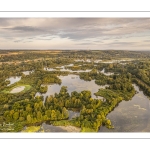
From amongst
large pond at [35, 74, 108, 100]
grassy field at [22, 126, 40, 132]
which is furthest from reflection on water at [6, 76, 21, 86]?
grassy field at [22, 126, 40, 132]

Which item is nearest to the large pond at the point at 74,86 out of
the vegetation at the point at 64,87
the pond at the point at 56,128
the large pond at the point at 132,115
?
the vegetation at the point at 64,87

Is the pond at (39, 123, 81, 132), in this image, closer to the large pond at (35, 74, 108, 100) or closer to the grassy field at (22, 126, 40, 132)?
the grassy field at (22, 126, 40, 132)

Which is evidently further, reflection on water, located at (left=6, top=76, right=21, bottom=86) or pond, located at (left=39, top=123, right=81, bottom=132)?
reflection on water, located at (left=6, top=76, right=21, bottom=86)

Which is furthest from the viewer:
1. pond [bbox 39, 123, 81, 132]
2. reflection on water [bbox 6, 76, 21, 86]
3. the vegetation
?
reflection on water [bbox 6, 76, 21, 86]

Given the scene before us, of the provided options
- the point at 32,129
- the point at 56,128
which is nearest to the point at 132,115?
the point at 56,128

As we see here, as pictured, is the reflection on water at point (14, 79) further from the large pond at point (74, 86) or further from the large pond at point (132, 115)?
the large pond at point (132, 115)

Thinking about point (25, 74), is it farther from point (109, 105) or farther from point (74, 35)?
point (109, 105)

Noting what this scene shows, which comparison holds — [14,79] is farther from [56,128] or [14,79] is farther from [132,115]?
[132,115]

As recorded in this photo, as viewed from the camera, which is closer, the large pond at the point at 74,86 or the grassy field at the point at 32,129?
the grassy field at the point at 32,129
